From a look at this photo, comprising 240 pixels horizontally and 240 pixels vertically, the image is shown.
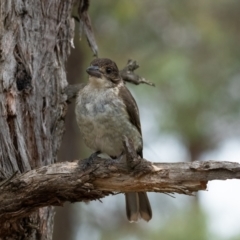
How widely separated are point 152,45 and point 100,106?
11.9 ft

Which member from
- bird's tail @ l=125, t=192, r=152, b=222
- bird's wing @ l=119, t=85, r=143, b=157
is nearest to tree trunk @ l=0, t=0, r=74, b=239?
bird's wing @ l=119, t=85, r=143, b=157

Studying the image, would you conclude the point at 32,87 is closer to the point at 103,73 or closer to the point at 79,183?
the point at 103,73

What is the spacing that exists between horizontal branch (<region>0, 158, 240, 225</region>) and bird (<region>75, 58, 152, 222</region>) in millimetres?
704

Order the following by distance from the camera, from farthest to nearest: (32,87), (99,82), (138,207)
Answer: (138,207) → (99,82) → (32,87)

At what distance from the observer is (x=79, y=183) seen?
4.57m

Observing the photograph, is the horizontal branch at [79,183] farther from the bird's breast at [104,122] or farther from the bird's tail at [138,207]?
the bird's tail at [138,207]

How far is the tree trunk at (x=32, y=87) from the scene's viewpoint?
509 cm

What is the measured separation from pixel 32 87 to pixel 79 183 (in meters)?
1.02

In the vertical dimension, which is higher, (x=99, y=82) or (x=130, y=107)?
(x=99, y=82)

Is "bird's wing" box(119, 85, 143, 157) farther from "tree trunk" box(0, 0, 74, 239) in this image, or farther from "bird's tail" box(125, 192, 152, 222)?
"bird's tail" box(125, 192, 152, 222)

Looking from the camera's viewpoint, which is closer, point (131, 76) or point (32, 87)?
point (32, 87)

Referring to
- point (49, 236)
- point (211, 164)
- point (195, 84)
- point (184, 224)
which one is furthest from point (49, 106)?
point (195, 84)

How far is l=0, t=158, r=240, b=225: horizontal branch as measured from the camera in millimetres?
4434

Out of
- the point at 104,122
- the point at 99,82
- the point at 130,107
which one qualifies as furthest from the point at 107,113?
the point at 99,82
